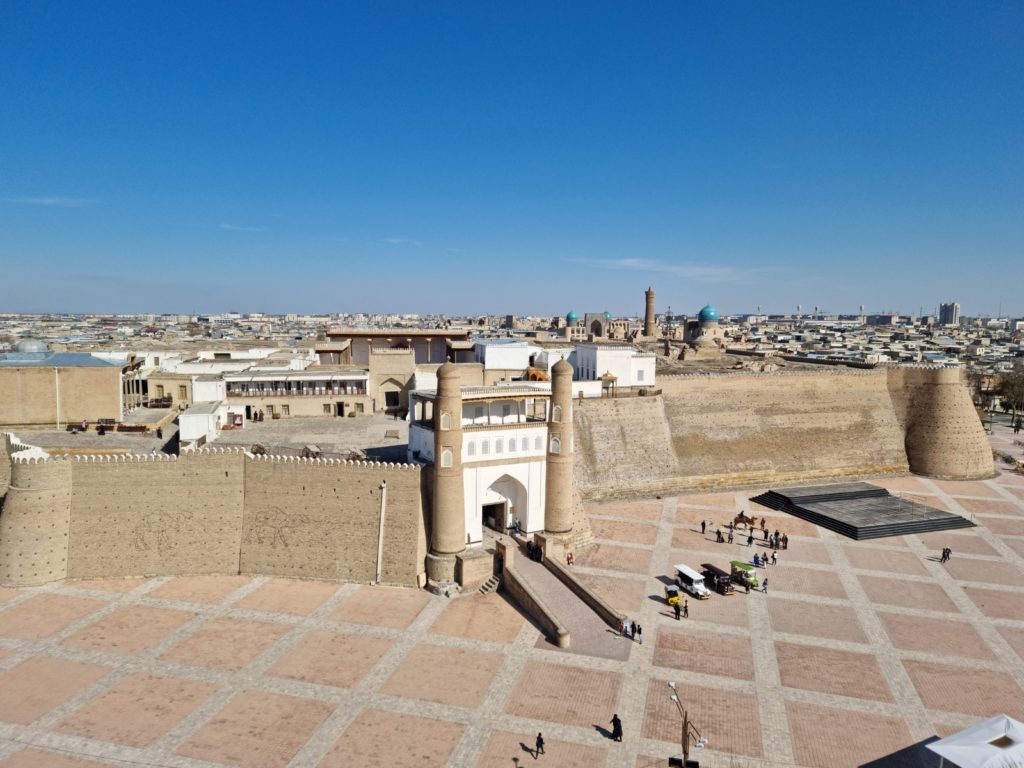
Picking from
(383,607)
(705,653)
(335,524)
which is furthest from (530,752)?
(335,524)

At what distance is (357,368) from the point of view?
39.5 metres

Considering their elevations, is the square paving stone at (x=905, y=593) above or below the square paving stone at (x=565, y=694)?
above

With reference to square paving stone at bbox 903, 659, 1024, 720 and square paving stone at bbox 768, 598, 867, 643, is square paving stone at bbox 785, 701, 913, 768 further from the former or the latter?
square paving stone at bbox 768, 598, 867, 643

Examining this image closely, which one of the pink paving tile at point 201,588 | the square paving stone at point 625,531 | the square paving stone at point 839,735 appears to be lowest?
the square paving stone at point 839,735

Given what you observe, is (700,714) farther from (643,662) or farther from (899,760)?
(899,760)

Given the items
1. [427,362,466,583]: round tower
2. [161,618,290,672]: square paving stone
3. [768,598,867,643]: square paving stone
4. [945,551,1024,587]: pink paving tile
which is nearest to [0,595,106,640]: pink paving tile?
[161,618,290,672]: square paving stone

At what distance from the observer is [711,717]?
15.9 meters

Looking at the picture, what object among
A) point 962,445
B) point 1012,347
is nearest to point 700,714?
point 962,445

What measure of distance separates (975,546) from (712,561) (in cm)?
1290

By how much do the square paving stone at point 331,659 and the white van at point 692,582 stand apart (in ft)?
35.6

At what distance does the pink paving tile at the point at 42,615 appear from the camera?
18.9m

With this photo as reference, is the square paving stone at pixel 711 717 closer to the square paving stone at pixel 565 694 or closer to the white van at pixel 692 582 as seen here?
the square paving stone at pixel 565 694

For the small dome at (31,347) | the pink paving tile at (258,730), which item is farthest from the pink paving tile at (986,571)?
the small dome at (31,347)

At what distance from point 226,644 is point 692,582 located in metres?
15.6
